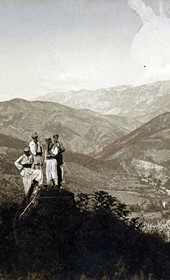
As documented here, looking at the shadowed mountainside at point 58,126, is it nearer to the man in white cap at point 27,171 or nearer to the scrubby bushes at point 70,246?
the man in white cap at point 27,171

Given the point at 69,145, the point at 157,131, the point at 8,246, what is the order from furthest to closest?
the point at 69,145 < the point at 157,131 < the point at 8,246

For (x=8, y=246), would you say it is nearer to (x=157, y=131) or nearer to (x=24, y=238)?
(x=24, y=238)

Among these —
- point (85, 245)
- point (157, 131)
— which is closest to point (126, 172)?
point (157, 131)

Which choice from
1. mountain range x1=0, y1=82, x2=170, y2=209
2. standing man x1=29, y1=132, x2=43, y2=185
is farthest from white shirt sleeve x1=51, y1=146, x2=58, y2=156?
mountain range x1=0, y1=82, x2=170, y2=209

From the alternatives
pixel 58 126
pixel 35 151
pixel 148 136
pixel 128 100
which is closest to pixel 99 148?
pixel 58 126

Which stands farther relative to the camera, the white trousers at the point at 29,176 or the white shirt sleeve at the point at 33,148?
the white shirt sleeve at the point at 33,148

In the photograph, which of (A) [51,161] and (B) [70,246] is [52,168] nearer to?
(A) [51,161]

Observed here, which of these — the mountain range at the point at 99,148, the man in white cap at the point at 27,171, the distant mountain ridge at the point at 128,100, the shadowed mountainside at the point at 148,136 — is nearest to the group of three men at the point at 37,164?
the man in white cap at the point at 27,171
